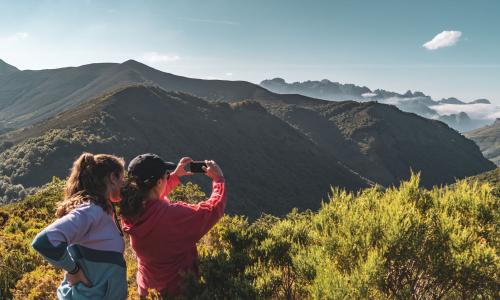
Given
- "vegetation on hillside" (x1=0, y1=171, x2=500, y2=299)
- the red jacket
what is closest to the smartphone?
the red jacket

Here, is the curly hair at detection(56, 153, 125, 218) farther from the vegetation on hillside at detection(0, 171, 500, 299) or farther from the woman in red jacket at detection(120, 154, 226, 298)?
the vegetation on hillside at detection(0, 171, 500, 299)

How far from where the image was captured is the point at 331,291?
11.2ft

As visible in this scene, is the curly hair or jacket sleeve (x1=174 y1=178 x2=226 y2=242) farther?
jacket sleeve (x1=174 y1=178 x2=226 y2=242)

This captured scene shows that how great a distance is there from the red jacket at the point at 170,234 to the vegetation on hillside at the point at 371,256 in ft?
0.92

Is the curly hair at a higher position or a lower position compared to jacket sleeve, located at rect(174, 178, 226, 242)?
higher

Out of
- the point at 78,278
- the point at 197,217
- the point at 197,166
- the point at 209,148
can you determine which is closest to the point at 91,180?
the point at 78,278

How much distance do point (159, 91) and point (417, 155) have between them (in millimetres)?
130784

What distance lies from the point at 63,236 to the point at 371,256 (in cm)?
268

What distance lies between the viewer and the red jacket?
13.0 feet

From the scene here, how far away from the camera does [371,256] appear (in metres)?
3.56

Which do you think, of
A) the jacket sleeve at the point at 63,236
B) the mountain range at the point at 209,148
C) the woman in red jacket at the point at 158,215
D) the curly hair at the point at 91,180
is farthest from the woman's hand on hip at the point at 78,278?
the mountain range at the point at 209,148

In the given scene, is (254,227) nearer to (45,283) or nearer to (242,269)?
(242,269)

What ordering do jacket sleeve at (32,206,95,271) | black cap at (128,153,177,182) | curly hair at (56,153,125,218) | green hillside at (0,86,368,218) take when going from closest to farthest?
jacket sleeve at (32,206,95,271), curly hair at (56,153,125,218), black cap at (128,153,177,182), green hillside at (0,86,368,218)

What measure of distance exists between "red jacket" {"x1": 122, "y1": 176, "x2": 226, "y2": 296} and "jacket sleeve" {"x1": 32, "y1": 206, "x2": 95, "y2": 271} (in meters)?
0.75
